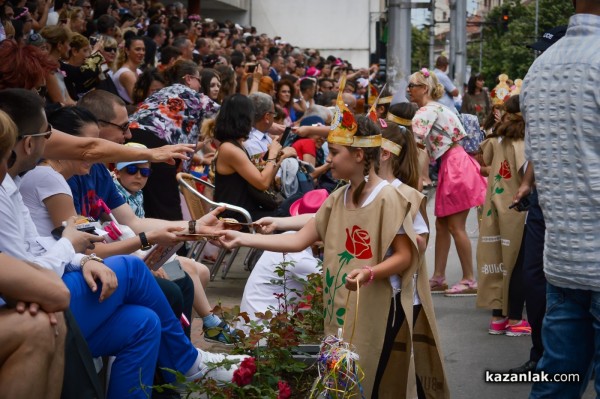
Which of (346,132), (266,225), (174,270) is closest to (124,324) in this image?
(266,225)

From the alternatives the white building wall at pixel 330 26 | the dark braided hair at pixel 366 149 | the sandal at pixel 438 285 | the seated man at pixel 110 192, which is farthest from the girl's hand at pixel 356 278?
the white building wall at pixel 330 26

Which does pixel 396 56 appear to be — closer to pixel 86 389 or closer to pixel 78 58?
pixel 78 58

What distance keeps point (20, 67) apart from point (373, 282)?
2273 mm

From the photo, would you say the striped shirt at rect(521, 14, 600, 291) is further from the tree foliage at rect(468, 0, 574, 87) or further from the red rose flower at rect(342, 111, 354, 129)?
the tree foliage at rect(468, 0, 574, 87)

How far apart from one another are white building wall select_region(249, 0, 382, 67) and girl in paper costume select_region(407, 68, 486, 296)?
3463cm

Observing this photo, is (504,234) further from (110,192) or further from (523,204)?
(110,192)

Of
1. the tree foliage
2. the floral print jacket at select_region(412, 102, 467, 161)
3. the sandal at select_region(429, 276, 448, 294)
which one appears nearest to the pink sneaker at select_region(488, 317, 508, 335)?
the sandal at select_region(429, 276, 448, 294)

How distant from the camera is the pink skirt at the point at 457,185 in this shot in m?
9.62

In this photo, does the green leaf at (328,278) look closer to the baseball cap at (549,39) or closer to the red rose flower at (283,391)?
the red rose flower at (283,391)

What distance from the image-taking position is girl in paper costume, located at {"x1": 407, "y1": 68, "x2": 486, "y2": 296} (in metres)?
9.62

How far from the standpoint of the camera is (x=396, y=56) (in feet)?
54.9

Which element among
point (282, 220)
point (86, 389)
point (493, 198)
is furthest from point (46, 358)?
point (493, 198)

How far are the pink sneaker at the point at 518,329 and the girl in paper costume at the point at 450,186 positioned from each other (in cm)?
153

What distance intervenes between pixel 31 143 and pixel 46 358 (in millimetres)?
1063
